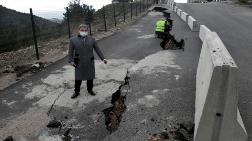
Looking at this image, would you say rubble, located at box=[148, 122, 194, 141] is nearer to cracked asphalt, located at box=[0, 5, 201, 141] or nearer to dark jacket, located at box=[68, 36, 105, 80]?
cracked asphalt, located at box=[0, 5, 201, 141]

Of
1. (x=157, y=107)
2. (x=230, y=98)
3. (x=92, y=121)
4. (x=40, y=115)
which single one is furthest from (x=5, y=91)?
(x=230, y=98)

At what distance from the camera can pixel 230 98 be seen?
4289 millimetres

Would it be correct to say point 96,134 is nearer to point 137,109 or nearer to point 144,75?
point 137,109

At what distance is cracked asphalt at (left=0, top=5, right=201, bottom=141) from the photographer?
18.4ft

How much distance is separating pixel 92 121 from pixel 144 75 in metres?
2.89

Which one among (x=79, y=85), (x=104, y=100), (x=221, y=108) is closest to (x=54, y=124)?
(x=104, y=100)

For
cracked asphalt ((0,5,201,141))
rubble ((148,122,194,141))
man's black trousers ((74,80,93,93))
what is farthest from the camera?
man's black trousers ((74,80,93,93))

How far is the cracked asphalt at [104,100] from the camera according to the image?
18.4 feet

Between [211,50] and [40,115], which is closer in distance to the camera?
[211,50]

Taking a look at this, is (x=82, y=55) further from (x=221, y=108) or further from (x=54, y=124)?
(x=221, y=108)

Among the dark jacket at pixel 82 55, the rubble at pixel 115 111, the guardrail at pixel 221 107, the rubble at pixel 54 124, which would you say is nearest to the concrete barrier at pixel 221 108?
the guardrail at pixel 221 107

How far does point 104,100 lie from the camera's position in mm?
6961

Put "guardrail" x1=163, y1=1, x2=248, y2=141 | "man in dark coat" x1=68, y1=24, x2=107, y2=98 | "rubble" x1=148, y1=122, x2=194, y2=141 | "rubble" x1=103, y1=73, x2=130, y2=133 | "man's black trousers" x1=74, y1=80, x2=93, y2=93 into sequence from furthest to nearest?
"man's black trousers" x1=74, y1=80, x2=93, y2=93
"man in dark coat" x1=68, y1=24, x2=107, y2=98
"rubble" x1=103, y1=73, x2=130, y2=133
"rubble" x1=148, y1=122, x2=194, y2=141
"guardrail" x1=163, y1=1, x2=248, y2=141

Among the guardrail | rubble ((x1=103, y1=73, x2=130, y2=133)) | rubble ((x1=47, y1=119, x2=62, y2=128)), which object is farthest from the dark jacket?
the guardrail
